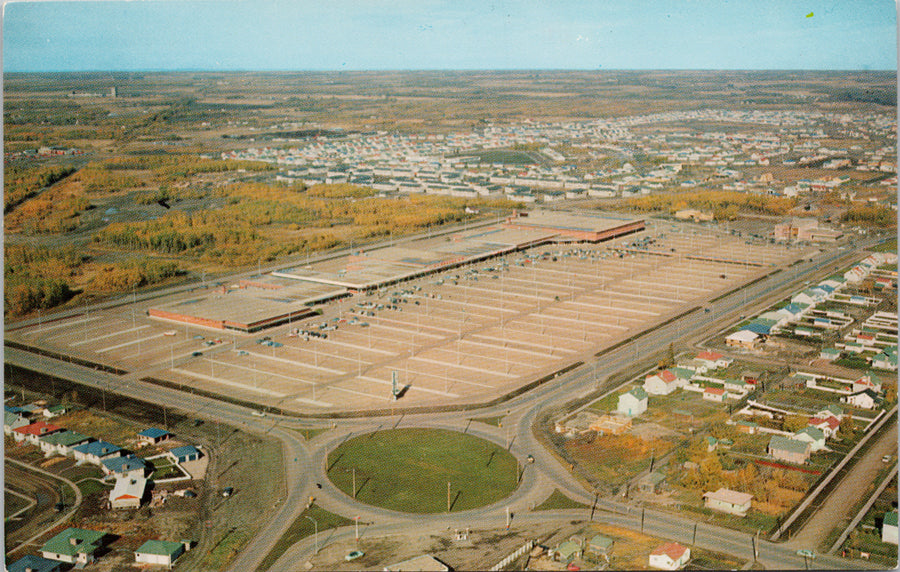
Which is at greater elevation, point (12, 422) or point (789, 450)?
point (789, 450)

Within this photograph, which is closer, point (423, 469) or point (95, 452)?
point (423, 469)

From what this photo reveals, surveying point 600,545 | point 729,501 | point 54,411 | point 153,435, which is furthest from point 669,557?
point 54,411

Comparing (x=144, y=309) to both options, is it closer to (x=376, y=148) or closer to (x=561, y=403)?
(x=561, y=403)

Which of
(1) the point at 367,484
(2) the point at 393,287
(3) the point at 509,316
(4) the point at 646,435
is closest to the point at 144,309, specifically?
(2) the point at 393,287

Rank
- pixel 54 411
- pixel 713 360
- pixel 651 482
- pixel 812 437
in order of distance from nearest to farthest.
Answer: pixel 651 482 < pixel 812 437 < pixel 54 411 < pixel 713 360

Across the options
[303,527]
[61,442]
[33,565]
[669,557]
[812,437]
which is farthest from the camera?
[61,442]

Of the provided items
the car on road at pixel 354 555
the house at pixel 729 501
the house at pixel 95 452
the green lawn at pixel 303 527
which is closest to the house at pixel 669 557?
the house at pixel 729 501

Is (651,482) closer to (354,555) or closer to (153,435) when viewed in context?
(354,555)
